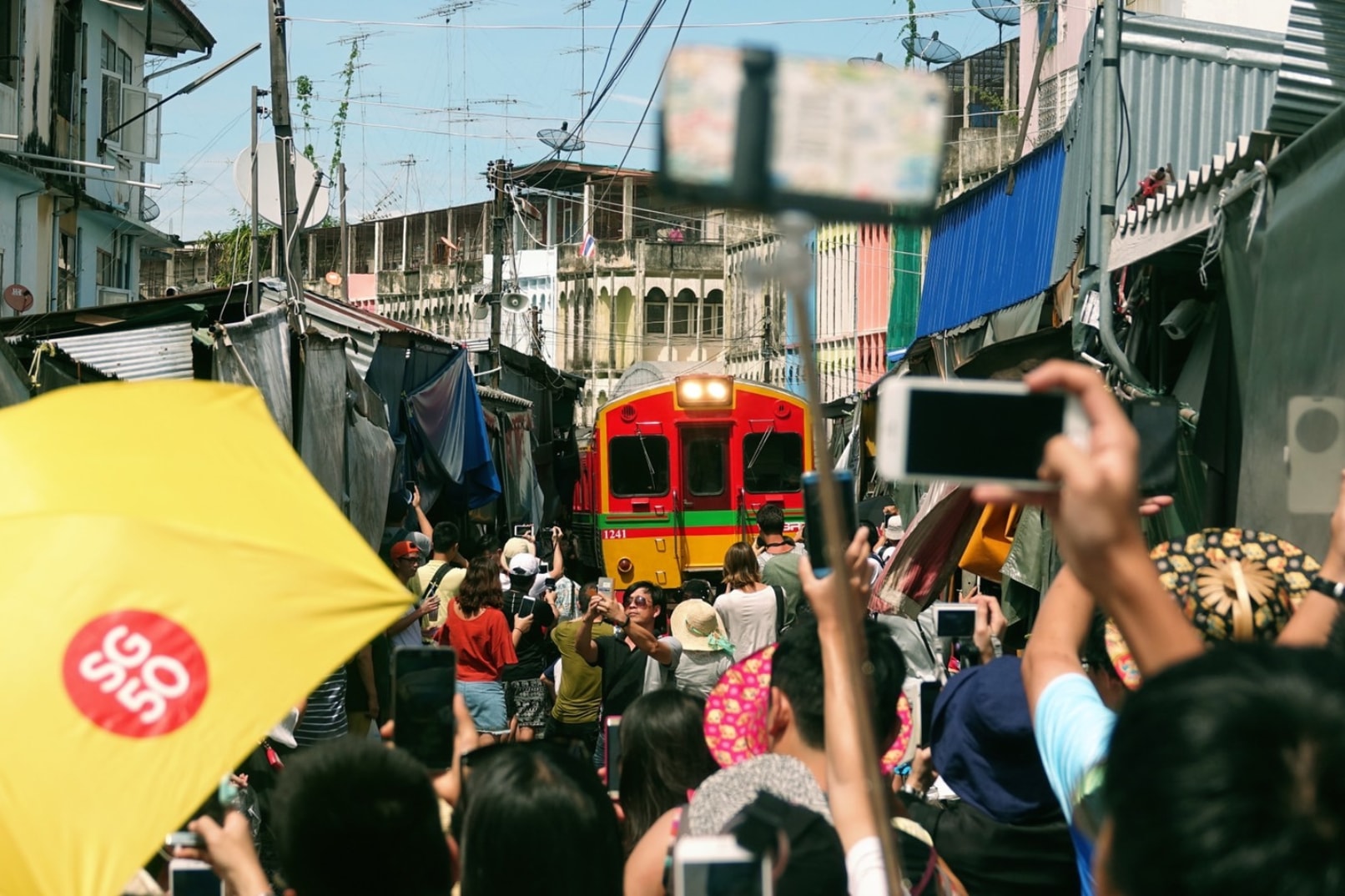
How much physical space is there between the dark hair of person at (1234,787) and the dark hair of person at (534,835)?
1.51 meters

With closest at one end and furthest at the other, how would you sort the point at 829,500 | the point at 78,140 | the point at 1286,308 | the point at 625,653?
the point at 829,500 < the point at 1286,308 < the point at 625,653 < the point at 78,140

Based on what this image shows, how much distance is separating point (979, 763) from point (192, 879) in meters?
1.93

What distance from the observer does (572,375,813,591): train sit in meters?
19.0

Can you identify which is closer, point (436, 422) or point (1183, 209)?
point (1183, 209)

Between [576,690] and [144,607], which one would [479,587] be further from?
[144,607]

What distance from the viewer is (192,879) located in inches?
106

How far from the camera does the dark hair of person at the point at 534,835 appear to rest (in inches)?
108

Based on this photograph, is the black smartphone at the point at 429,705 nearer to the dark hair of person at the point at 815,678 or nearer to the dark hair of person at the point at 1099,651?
the dark hair of person at the point at 815,678

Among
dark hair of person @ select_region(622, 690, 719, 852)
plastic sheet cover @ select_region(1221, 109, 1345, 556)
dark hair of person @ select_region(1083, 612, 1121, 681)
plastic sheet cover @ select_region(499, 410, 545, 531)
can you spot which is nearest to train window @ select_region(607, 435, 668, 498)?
plastic sheet cover @ select_region(499, 410, 545, 531)

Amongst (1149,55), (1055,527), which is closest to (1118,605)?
(1055,527)

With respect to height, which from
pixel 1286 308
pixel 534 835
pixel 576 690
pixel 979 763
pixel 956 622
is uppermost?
pixel 1286 308

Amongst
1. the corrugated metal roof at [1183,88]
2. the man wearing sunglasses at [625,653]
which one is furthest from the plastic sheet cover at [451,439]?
the corrugated metal roof at [1183,88]

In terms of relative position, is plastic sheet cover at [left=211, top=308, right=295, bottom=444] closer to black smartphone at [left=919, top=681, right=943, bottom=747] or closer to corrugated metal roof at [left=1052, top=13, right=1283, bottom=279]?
corrugated metal roof at [left=1052, top=13, right=1283, bottom=279]

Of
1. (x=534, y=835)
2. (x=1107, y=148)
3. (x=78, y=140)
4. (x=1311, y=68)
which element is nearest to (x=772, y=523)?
(x=1107, y=148)
